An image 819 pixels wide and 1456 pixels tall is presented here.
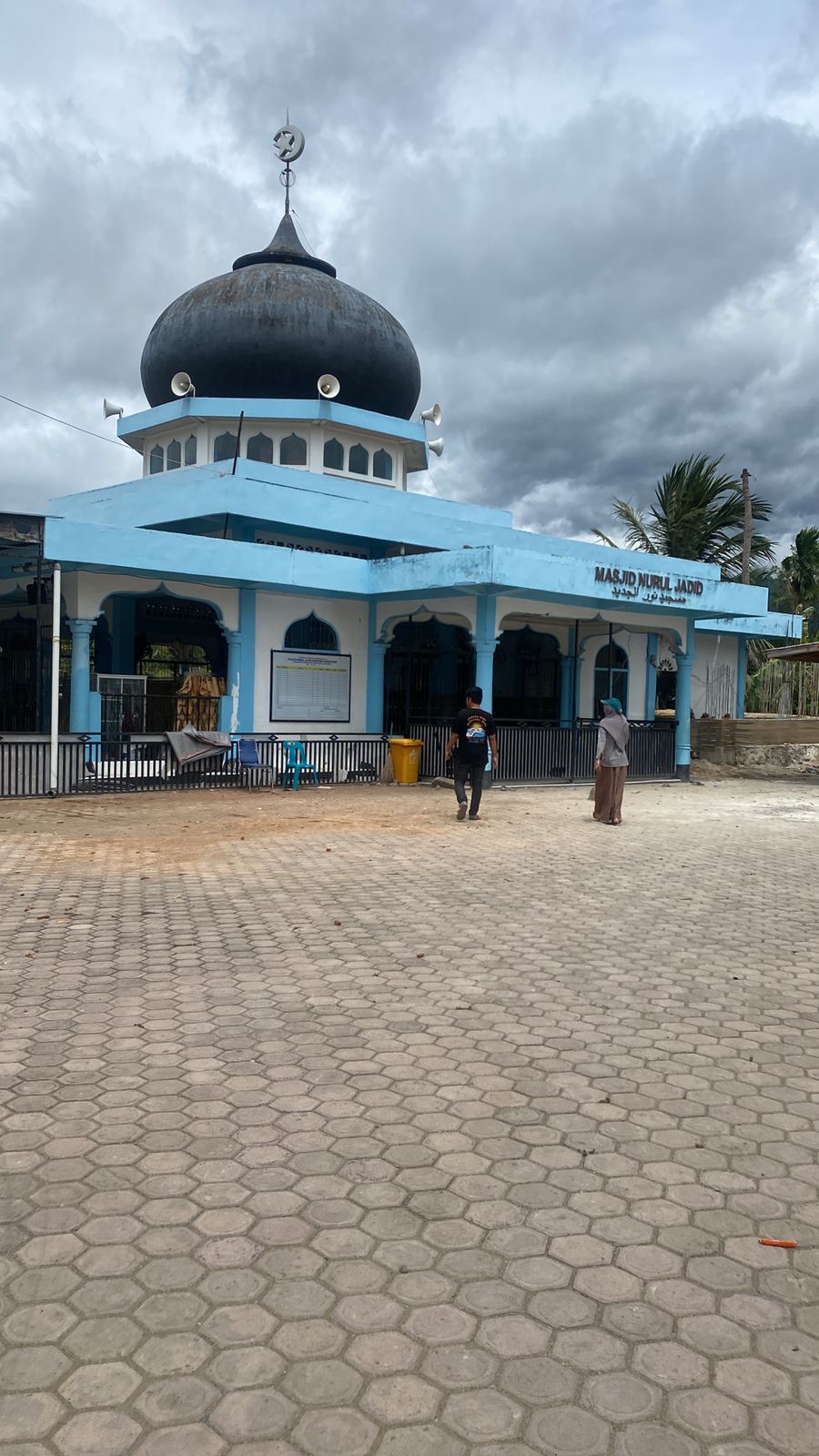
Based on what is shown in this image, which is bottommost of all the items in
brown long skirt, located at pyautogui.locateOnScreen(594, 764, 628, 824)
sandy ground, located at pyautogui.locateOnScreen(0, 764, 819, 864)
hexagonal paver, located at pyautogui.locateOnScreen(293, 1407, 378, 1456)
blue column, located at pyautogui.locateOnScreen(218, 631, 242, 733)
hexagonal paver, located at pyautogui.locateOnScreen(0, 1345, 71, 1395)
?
hexagonal paver, located at pyautogui.locateOnScreen(293, 1407, 378, 1456)

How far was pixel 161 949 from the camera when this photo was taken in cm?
602

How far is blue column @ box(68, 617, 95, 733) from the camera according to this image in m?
16.4

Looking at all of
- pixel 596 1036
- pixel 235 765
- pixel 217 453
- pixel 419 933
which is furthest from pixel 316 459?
pixel 596 1036

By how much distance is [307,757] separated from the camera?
17.2 m

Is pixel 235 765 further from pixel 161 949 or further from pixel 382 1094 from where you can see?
pixel 382 1094

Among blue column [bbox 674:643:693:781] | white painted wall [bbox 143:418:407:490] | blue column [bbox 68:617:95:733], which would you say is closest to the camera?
blue column [bbox 68:617:95:733]

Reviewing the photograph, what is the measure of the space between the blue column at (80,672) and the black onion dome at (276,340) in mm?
9437

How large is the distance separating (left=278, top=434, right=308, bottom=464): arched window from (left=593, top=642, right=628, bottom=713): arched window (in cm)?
871

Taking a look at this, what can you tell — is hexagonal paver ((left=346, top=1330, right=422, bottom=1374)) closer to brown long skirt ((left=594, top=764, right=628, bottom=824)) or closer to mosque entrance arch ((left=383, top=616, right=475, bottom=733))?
brown long skirt ((left=594, top=764, right=628, bottom=824))

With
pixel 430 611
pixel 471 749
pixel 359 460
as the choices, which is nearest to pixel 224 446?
pixel 359 460

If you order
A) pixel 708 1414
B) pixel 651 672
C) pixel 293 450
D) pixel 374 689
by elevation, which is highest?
pixel 293 450

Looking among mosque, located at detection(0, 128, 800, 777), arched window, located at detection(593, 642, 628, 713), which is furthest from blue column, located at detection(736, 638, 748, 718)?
arched window, located at detection(593, 642, 628, 713)

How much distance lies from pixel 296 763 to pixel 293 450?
32.7ft

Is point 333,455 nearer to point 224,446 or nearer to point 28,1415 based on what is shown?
point 224,446
